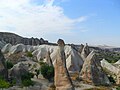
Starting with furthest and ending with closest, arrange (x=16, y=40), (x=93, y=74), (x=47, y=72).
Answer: (x=16, y=40) < (x=47, y=72) < (x=93, y=74)

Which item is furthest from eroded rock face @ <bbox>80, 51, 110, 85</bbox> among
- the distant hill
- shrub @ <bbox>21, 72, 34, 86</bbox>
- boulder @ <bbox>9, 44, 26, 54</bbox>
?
the distant hill

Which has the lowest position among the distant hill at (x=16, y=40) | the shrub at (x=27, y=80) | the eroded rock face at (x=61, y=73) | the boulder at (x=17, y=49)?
the shrub at (x=27, y=80)

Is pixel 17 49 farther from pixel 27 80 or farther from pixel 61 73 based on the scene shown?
pixel 61 73

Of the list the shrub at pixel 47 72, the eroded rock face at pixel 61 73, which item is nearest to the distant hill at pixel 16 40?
the shrub at pixel 47 72

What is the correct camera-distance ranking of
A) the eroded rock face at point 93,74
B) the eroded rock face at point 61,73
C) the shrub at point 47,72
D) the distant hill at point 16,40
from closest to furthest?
the eroded rock face at point 61,73, the eroded rock face at point 93,74, the shrub at point 47,72, the distant hill at point 16,40

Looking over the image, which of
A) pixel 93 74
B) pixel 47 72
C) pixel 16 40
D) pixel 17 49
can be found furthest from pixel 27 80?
pixel 16 40

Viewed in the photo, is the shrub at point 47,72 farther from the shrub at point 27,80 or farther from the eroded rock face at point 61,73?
the eroded rock face at point 61,73

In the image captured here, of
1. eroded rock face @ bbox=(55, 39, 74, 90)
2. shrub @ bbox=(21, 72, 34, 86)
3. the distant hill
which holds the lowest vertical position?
shrub @ bbox=(21, 72, 34, 86)

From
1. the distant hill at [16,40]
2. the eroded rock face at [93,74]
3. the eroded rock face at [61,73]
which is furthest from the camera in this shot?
the distant hill at [16,40]

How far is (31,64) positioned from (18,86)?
41.6 feet

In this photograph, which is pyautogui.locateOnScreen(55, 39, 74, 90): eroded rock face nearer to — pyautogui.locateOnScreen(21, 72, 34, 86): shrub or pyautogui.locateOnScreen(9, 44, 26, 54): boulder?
pyautogui.locateOnScreen(21, 72, 34, 86): shrub

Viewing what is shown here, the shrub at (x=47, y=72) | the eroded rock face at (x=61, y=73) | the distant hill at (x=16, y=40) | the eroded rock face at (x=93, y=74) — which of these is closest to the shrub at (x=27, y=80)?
the shrub at (x=47, y=72)

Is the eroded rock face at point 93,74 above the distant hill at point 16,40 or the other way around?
the other way around

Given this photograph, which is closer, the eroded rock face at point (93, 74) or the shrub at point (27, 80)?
the shrub at point (27, 80)
